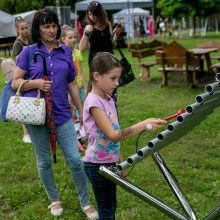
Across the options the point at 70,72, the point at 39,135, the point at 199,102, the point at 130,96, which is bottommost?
the point at 130,96

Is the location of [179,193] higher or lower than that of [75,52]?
lower

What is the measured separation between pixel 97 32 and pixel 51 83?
2.07 meters

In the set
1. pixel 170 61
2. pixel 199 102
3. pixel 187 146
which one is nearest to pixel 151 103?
pixel 170 61

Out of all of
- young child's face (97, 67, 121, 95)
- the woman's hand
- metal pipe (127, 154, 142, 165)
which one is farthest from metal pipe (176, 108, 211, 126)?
the woman's hand

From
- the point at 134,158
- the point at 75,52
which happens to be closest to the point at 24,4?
the point at 75,52

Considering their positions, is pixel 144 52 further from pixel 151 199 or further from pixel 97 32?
pixel 151 199

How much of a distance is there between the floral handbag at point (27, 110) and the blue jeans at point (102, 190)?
746 mm

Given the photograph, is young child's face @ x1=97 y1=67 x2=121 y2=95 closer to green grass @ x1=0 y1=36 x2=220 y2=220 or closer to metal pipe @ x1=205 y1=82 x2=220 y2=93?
metal pipe @ x1=205 y1=82 x2=220 y2=93

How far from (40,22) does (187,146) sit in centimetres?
278

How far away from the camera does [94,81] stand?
2584 millimetres

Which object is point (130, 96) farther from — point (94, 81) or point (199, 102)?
point (199, 102)

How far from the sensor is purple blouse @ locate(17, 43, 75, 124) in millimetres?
3277

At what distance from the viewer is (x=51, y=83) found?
10.8ft

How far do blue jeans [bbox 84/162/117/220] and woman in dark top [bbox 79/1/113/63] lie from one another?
277 centimetres
